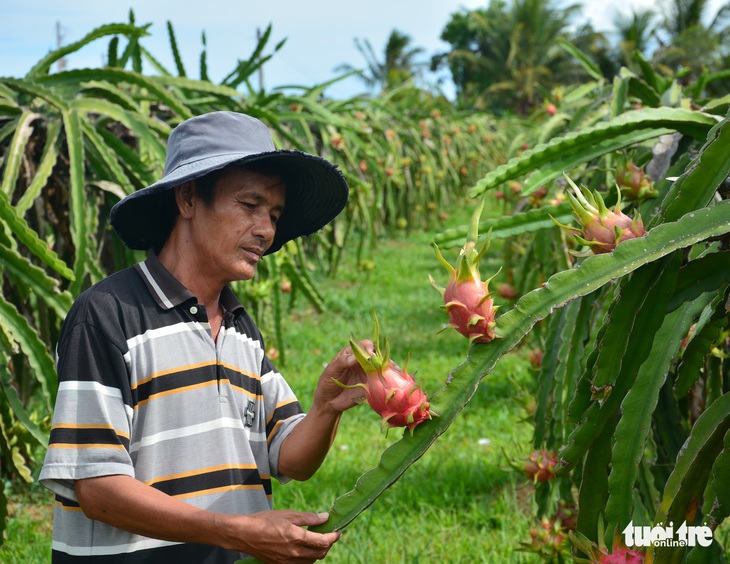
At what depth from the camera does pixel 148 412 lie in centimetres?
140

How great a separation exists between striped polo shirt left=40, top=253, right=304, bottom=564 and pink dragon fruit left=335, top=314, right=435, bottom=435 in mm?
457

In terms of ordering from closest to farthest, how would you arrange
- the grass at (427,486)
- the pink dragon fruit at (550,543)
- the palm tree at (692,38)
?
the pink dragon fruit at (550,543), the grass at (427,486), the palm tree at (692,38)

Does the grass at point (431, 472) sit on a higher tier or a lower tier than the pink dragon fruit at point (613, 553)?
lower

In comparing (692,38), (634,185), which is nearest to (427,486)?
(634,185)

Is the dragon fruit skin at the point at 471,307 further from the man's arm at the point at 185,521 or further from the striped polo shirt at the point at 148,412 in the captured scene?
the striped polo shirt at the point at 148,412

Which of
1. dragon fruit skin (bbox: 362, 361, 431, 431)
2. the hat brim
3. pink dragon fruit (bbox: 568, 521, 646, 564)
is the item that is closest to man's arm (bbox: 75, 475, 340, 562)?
dragon fruit skin (bbox: 362, 361, 431, 431)

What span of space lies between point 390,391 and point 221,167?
57 centimetres

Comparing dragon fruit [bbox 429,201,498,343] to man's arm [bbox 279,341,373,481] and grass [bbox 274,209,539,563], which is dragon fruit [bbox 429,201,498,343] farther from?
man's arm [bbox 279,341,373,481]

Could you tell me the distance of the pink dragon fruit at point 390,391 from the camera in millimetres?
1073

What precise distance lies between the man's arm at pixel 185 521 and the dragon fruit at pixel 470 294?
15.6 inches

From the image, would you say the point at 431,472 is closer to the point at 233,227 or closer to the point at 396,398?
the point at 233,227

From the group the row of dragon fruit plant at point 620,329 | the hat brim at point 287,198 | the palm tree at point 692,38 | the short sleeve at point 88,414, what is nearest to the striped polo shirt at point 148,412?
the short sleeve at point 88,414

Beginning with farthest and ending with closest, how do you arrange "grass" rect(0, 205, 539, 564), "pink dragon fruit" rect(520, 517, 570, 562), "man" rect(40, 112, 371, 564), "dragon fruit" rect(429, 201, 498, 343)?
"grass" rect(0, 205, 539, 564)
"pink dragon fruit" rect(520, 517, 570, 562)
"man" rect(40, 112, 371, 564)
"dragon fruit" rect(429, 201, 498, 343)

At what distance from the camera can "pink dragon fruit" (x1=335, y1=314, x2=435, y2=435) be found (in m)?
1.07
